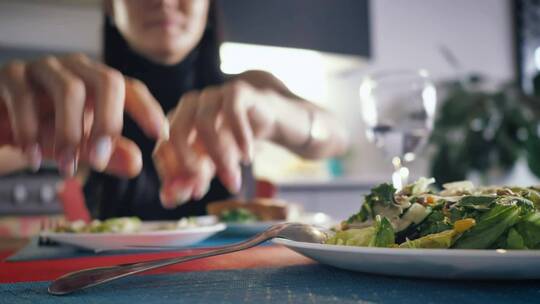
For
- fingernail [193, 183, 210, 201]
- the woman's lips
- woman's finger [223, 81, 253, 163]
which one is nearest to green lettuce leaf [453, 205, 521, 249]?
woman's finger [223, 81, 253, 163]

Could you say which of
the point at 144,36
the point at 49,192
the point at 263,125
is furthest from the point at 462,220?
the point at 49,192

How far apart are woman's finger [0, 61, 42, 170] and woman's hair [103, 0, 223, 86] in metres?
0.90

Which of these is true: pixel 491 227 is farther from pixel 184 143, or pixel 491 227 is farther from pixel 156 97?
pixel 156 97

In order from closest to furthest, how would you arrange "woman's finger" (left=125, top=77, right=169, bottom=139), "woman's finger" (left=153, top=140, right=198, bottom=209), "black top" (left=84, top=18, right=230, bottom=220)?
1. "woman's finger" (left=125, top=77, right=169, bottom=139)
2. "woman's finger" (left=153, top=140, right=198, bottom=209)
3. "black top" (left=84, top=18, right=230, bottom=220)

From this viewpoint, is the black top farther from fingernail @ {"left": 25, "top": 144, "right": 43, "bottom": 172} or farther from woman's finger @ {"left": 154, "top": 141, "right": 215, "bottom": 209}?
fingernail @ {"left": 25, "top": 144, "right": 43, "bottom": 172}

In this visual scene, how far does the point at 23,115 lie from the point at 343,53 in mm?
1832

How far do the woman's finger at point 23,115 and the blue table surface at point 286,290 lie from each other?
2.05 ft

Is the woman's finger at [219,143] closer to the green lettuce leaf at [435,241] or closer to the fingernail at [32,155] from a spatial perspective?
the fingernail at [32,155]

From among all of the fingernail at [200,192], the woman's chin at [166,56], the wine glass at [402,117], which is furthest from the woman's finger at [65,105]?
the woman's chin at [166,56]

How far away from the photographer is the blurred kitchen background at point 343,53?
2229 mm

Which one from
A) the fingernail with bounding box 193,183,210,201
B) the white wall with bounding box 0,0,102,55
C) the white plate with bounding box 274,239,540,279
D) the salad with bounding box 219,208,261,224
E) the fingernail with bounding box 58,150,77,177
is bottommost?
the white plate with bounding box 274,239,540,279

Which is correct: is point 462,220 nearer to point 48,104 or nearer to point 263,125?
point 48,104

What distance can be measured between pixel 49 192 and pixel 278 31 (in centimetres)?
126

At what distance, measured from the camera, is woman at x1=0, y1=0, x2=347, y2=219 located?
0.87 metres
